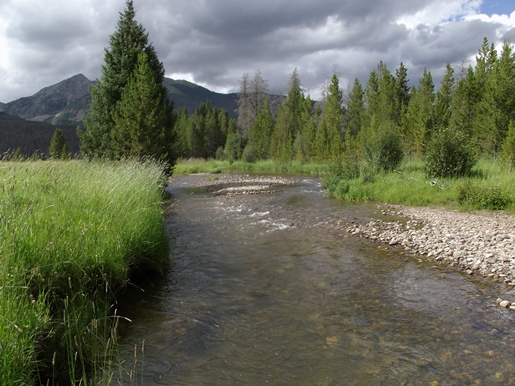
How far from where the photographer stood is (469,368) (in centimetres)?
431

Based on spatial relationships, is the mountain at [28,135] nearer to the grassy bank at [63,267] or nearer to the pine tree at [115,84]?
the pine tree at [115,84]

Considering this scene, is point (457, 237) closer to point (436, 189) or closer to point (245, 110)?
point (436, 189)

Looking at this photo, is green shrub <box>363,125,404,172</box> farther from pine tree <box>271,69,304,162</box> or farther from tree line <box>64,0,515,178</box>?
pine tree <box>271,69,304,162</box>

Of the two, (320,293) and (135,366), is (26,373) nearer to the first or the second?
(135,366)

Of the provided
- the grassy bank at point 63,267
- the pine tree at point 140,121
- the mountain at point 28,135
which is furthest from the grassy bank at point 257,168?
the mountain at point 28,135

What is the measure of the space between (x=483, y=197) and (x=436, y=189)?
10.3 feet

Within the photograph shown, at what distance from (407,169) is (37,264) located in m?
26.3

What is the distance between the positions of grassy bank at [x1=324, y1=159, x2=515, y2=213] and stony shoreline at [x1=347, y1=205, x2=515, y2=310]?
1193 millimetres

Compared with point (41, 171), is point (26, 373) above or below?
below

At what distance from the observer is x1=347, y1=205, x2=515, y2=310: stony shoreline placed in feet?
25.8

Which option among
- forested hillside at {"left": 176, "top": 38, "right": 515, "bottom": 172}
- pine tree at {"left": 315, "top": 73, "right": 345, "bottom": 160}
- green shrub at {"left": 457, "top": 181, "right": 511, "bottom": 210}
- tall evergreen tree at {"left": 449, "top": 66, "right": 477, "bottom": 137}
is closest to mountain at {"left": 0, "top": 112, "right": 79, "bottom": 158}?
forested hillside at {"left": 176, "top": 38, "right": 515, "bottom": 172}

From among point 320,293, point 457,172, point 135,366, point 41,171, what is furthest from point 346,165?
point 135,366

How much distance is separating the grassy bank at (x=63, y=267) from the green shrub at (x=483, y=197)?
13.8 metres

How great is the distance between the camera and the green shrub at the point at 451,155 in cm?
1956
